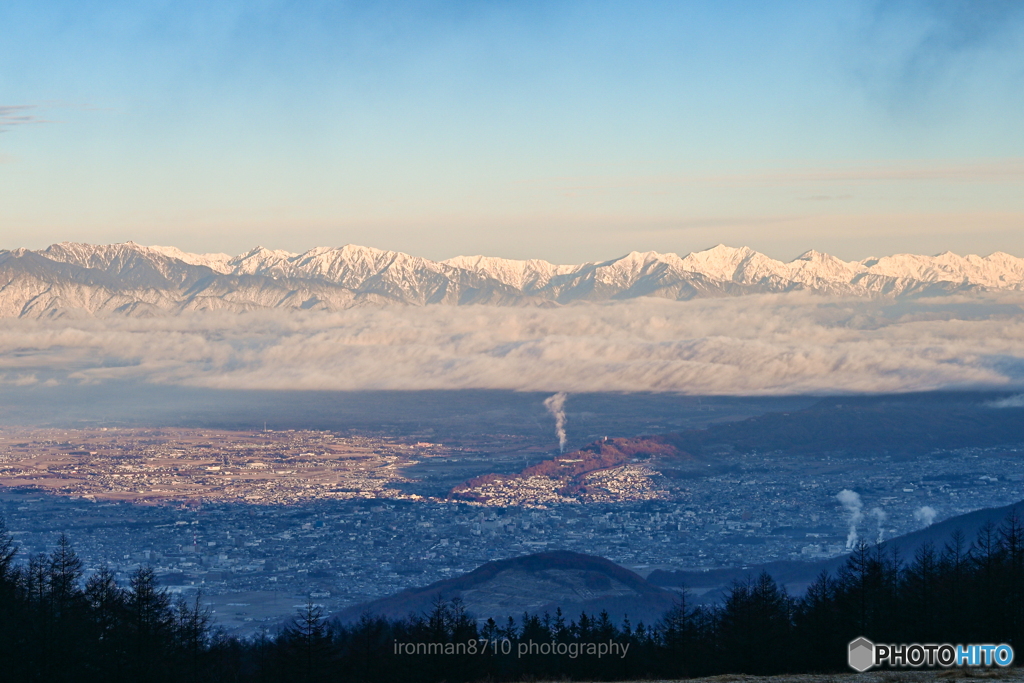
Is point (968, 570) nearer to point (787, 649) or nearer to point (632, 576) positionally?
point (787, 649)

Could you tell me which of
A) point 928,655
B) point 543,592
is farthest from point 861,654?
point 543,592

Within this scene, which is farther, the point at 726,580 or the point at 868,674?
the point at 726,580

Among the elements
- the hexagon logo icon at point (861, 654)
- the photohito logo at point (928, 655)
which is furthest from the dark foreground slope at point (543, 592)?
the photohito logo at point (928, 655)

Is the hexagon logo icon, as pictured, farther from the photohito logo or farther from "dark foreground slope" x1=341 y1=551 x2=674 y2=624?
"dark foreground slope" x1=341 y1=551 x2=674 y2=624

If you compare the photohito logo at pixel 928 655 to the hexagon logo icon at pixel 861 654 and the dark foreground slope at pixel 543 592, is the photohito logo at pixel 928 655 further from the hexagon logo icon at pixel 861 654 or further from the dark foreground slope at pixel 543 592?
the dark foreground slope at pixel 543 592

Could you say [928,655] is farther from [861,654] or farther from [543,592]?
[543,592]

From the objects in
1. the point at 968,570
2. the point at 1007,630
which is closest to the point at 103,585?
the point at 1007,630
